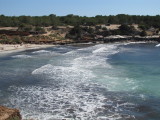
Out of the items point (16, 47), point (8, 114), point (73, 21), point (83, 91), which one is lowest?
point (83, 91)

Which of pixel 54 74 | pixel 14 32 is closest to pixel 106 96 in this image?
pixel 54 74

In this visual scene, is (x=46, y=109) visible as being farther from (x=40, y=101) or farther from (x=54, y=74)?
(x=54, y=74)

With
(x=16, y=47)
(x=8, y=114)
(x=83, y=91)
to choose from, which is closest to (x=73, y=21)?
(x=16, y=47)

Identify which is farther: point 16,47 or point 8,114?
point 16,47

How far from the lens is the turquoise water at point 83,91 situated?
27.9m

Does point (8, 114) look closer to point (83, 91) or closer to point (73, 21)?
point (83, 91)

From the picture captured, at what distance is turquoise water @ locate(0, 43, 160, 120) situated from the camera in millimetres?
27938

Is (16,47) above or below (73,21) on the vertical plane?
below

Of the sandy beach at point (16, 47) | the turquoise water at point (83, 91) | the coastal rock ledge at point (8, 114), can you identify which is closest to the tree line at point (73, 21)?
the sandy beach at point (16, 47)

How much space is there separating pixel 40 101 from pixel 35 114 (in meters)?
4.35

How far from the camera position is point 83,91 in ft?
117

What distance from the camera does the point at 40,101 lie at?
104 ft

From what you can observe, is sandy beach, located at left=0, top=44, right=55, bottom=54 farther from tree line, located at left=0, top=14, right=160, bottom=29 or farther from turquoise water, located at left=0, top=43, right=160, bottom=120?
tree line, located at left=0, top=14, right=160, bottom=29

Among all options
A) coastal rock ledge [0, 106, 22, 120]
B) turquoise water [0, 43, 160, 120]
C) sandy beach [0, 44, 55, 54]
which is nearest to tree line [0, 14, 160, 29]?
sandy beach [0, 44, 55, 54]
